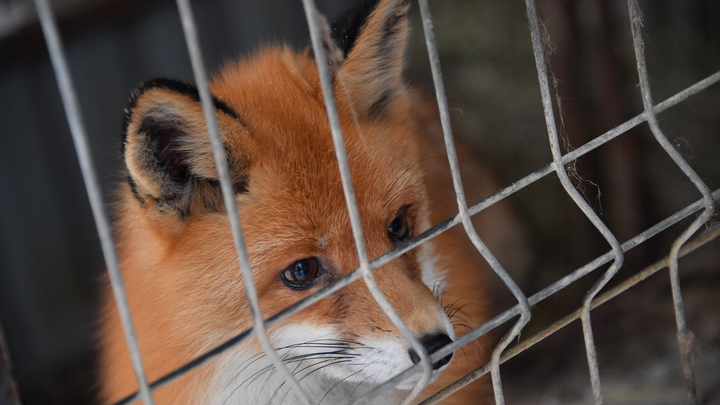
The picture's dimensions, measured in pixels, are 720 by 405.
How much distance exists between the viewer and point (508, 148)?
4.05m

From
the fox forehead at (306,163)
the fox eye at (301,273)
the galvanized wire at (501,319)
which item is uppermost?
the fox forehead at (306,163)

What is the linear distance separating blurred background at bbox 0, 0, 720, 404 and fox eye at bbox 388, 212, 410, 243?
1284mm

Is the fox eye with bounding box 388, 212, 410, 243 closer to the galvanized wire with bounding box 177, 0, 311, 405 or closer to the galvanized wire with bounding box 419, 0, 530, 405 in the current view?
the galvanized wire with bounding box 419, 0, 530, 405

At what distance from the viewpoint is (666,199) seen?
3.73 meters

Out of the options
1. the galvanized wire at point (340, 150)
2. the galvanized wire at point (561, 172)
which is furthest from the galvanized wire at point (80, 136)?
the galvanized wire at point (561, 172)

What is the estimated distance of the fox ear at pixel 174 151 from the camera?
1.52 m

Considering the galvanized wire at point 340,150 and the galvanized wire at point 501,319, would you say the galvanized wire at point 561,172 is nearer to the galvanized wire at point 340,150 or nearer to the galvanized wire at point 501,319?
the galvanized wire at point 501,319

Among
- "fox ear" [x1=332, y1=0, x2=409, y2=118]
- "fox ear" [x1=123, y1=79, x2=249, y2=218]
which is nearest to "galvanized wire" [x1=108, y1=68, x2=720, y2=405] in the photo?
"fox ear" [x1=123, y1=79, x2=249, y2=218]

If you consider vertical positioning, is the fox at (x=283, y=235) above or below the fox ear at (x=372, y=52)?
below

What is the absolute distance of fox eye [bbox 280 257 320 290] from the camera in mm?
1882

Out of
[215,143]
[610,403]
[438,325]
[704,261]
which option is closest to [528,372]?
[610,403]

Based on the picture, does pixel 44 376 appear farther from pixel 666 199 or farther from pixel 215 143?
pixel 666 199

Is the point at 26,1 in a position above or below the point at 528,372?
above

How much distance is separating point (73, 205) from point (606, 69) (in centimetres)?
382
